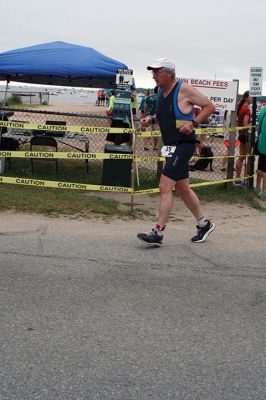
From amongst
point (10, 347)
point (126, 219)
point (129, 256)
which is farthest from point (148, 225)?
point (10, 347)

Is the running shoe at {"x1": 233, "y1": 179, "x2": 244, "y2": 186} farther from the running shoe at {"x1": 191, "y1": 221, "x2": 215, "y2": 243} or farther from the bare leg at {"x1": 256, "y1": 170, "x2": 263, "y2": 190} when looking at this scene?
the running shoe at {"x1": 191, "y1": 221, "x2": 215, "y2": 243}

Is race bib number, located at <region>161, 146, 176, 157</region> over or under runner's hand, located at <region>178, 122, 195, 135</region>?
under

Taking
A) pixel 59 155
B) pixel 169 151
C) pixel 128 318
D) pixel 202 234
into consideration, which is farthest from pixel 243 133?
pixel 128 318

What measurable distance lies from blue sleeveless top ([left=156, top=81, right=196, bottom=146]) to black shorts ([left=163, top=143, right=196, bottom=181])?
0.26ft

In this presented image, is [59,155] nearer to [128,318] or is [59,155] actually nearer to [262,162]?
[262,162]

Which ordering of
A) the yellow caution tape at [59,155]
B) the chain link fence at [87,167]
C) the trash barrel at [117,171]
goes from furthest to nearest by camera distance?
the chain link fence at [87,167] < the trash barrel at [117,171] < the yellow caution tape at [59,155]

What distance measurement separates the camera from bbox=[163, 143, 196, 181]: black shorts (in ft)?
18.8

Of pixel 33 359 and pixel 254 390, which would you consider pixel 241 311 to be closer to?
pixel 254 390

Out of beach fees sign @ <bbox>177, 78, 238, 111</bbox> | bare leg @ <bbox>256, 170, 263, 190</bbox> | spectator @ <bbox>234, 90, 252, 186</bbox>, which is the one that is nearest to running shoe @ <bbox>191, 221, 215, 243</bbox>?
bare leg @ <bbox>256, 170, 263, 190</bbox>

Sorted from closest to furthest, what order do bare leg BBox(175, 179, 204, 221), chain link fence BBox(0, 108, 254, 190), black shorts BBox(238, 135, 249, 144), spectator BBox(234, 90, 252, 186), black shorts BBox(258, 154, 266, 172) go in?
1. bare leg BBox(175, 179, 204, 221)
2. black shorts BBox(258, 154, 266, 172)
3. chain link fence BBox(0, 108, 254, 190)
4. spectator BBox(234, 90, 252, 186)
5. black shorts BBox(238, 135, 249, 144)

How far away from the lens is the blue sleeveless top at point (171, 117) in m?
5.61

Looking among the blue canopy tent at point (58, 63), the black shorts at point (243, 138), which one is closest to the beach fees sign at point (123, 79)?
the blue canopy tent at point (58, 63)

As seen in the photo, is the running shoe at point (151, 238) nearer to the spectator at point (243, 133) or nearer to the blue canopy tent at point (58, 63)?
the spectator at point (243, 133)

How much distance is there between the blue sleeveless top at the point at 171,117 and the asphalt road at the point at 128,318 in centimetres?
124
